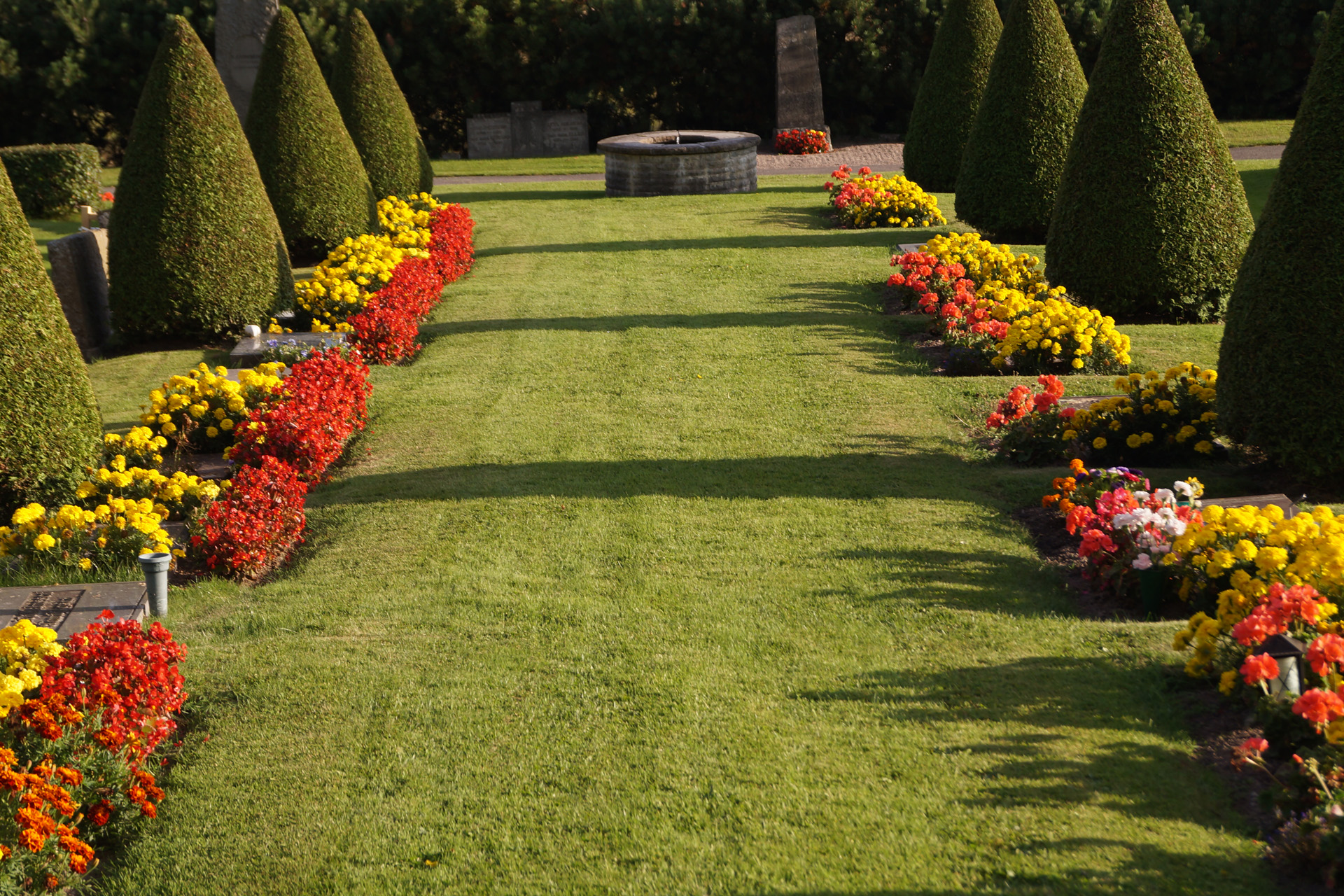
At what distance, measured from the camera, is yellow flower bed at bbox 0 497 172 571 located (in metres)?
5.98

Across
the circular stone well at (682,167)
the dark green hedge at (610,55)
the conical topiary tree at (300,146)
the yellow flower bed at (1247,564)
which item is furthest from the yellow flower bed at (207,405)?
the dark green hedge at (610,55)

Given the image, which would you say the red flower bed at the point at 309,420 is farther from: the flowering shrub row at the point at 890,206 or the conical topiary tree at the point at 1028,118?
the flowering shrub row at the point at 890,206

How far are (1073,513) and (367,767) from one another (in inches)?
138

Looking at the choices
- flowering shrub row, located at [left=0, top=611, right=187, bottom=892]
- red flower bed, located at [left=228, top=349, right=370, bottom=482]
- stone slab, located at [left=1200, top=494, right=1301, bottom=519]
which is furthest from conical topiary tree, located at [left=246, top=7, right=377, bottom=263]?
stone slab, located at [left=1200, top=494, right=1301, bottom=519]

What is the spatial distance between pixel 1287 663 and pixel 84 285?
1140 centimetres

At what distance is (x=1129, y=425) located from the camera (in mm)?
7211

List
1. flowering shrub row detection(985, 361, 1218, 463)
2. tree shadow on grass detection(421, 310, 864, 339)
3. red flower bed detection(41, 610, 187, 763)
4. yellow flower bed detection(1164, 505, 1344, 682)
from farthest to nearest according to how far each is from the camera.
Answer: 1. tree shadow on grass detection(421, 310, 864, 339)
2. flowering shrub row detection(985, 361, 1218, 463)
3. yellow flower bed detection(1164, 505, 1344, 682)
4. red flower bed detection(41, 610, 187, 763)

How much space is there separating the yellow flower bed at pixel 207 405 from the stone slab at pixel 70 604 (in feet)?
7.89

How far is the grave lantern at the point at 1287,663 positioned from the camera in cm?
396

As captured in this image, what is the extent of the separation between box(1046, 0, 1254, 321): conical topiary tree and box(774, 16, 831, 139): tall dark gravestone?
20.3 metres

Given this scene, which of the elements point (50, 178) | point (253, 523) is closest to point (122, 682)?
point (253, 523)

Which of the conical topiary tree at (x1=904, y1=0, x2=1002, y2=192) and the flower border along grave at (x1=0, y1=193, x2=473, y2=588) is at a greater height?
the conical topiary tree at (x1=904, y1=0, x2=1002, y2=192)

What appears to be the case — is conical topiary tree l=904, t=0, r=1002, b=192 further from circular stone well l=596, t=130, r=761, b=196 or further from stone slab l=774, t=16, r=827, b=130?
stone slab l=774, t=16, r=827, b=130

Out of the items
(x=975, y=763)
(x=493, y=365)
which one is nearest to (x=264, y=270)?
(x=493, y=365)
